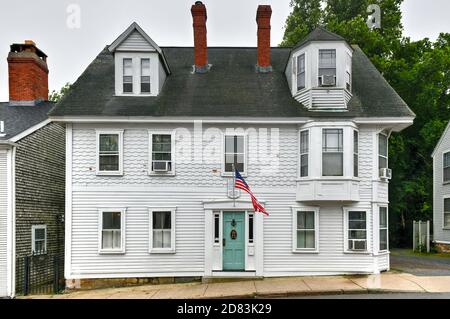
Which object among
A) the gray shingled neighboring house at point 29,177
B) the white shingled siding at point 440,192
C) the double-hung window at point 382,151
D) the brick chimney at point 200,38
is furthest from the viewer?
the white shingled siding at point 440,192

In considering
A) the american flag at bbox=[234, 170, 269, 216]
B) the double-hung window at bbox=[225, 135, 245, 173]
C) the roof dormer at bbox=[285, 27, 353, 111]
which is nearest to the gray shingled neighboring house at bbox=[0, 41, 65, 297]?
the double-hung window at bbox=[225, 135, 245, 173]

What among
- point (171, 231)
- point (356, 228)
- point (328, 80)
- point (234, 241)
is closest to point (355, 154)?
point (356, 228)

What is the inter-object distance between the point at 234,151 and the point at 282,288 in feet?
15.5

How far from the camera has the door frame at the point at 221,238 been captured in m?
13.8

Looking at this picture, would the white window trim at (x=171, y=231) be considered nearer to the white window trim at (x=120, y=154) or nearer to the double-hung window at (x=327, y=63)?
the white window trim at (x=120, y=154)

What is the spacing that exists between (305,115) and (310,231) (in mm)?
3901

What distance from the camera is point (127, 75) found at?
14.8 meters

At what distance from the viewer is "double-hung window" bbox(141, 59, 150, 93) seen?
14750mm

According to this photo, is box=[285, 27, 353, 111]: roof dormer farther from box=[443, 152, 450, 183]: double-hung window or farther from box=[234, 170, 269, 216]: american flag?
box=[443, 152, 450, 183]: double-hung window

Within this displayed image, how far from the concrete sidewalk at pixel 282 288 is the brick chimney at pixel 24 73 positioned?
27.4 feet

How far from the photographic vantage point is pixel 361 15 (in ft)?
89.7

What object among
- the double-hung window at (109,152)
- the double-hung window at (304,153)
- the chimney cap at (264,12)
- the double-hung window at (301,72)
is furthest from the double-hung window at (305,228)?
the chimney cap at (264,12)

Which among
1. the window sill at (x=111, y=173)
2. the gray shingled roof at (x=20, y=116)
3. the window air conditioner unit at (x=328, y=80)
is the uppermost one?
the window air conditioner unit at (x=328, y=80)

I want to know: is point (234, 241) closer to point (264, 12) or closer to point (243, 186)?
point (243, 186)
